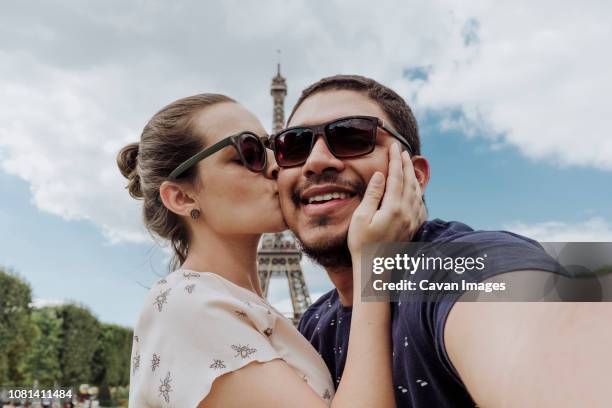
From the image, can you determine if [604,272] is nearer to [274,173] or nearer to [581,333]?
[581,333]

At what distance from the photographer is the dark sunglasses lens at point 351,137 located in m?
3.30

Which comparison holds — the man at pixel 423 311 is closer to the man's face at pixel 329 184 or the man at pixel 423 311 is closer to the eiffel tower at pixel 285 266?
the man's face at pixel 329 184

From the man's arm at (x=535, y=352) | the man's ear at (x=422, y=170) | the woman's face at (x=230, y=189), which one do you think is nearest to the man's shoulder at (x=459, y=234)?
the man's arm at (x=535, y=352)

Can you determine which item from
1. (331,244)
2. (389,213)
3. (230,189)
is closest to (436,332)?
(389,213)

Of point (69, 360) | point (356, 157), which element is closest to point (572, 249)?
point (356, 157)

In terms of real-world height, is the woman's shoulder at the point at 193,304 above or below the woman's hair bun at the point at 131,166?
below

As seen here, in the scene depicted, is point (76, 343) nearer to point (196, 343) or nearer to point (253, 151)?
point (253, 151)

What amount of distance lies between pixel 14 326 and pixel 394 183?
30.3 metres

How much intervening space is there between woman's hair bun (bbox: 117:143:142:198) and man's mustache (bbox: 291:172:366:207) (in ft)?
4.36

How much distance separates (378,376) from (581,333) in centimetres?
98

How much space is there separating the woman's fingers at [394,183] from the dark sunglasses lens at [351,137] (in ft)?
0.47

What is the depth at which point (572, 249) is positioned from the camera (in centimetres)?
200

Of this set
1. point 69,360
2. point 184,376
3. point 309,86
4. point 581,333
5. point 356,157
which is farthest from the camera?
point 69,360

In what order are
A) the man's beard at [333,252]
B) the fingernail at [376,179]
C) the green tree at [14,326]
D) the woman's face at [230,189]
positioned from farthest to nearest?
the green tree at [14,326]
the woman's face at [230,189]
the man's beard at [333,252]
the fingernail at [376,179]
